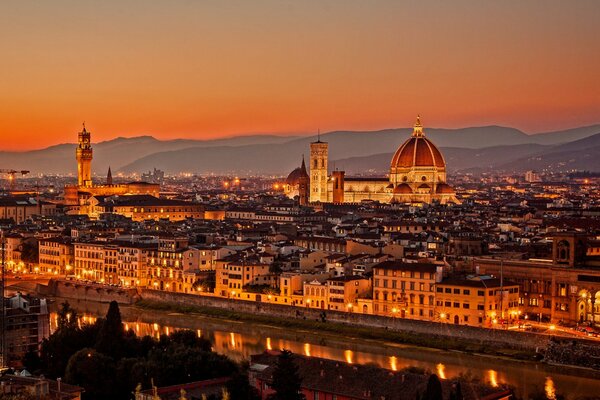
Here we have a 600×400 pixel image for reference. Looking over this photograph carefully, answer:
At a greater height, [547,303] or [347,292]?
[347,292]

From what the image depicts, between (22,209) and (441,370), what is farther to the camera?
(22,209)

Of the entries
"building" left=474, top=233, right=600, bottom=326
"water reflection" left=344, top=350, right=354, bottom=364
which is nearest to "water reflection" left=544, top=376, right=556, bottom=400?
"water reflection" left=344, top=350, right=354, bottom=364

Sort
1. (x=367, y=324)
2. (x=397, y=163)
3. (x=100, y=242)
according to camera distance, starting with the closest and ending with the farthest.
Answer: (x=367, y=324), (x=100, y=242), (x=397, y=163)

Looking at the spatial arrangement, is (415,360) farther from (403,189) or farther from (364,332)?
(403,189)

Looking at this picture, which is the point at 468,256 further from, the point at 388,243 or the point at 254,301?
the point at 254,301

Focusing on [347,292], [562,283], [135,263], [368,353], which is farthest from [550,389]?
[135,263]

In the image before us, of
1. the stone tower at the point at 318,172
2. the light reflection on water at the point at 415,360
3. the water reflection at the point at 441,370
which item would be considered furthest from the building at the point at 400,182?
the water reflection at the point at 441,370

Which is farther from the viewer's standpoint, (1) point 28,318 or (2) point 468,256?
(2) point 468,256

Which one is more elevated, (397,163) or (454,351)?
(397,163)

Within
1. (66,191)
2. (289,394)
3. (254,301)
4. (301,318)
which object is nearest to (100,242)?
(254,301)
